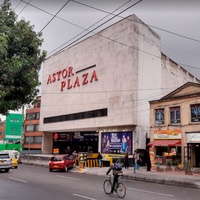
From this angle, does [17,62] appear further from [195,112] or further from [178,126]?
[178,126]

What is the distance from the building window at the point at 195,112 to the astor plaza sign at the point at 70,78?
17.4 metres

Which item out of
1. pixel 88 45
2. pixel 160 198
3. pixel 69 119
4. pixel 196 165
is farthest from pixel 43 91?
pixel 160 198

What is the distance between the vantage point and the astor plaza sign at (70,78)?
43812mm

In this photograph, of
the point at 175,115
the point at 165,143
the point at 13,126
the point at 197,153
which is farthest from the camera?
the point at 13,126

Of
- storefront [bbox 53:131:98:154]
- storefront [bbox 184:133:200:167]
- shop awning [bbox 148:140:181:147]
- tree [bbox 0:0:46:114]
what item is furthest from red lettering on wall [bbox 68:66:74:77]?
tree [bbox 0:0:46:114]

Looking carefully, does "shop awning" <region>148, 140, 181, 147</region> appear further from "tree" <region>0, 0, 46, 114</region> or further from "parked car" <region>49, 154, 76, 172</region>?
"tree" <region>0, 0, 46, 114</region>

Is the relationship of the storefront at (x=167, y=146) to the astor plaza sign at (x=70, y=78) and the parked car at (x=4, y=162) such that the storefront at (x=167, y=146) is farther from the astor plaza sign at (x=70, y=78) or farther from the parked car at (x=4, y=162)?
the astor plaza sign at (x=70, y=78)

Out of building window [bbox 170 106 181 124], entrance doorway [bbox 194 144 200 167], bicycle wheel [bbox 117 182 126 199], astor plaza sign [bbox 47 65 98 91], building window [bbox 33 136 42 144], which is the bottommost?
bicycle wheel [bbox 117 182 126 199]

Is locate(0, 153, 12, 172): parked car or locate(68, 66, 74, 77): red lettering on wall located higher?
locate(68, 66, 74, 77): red lettering on wall

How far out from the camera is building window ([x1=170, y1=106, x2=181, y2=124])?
2972 centimetres

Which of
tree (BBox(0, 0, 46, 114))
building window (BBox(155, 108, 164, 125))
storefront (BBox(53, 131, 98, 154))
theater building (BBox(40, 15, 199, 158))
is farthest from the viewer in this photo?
storefront (BBox(53, 131, 98, 154))

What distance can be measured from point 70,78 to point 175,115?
22650 mm

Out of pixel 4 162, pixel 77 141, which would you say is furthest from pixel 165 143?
pixel 77 141

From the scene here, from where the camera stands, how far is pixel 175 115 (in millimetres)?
30094
